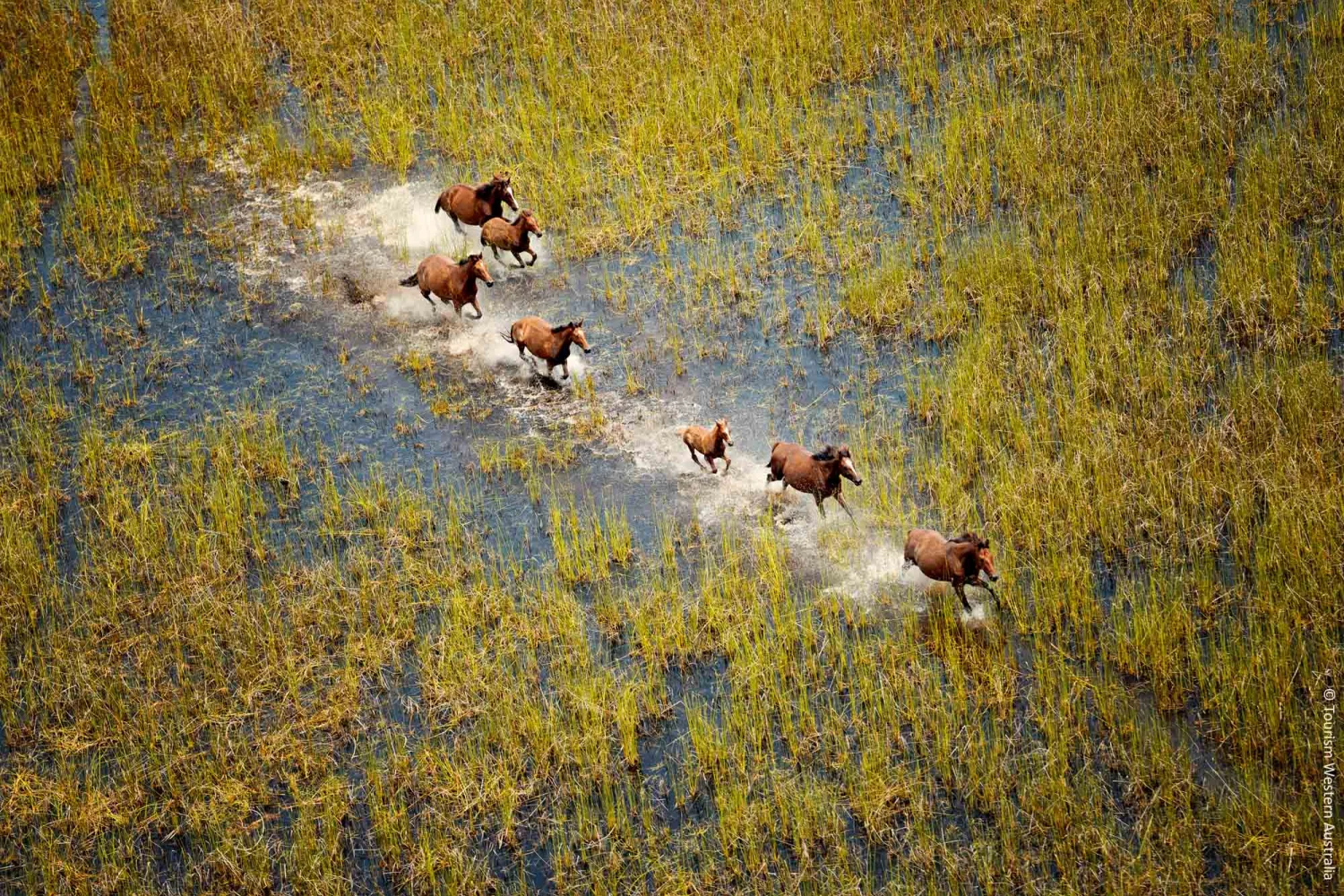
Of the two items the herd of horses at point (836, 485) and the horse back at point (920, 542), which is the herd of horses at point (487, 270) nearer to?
the herd of horses at point (836, 485)

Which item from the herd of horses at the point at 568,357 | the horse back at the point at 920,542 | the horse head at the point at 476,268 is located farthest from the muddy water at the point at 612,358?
the horse head at the point at 476,268

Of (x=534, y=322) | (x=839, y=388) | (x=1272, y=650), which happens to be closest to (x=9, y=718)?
(x=534, y=322)

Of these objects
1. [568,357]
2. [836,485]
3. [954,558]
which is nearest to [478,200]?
[568,357]

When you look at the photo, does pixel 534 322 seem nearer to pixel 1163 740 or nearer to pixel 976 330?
pixel 976 330

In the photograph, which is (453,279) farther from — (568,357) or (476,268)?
(568,357)

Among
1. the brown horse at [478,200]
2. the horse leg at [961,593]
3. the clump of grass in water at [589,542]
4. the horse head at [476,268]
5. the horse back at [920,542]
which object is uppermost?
the brown horse at [478,200]

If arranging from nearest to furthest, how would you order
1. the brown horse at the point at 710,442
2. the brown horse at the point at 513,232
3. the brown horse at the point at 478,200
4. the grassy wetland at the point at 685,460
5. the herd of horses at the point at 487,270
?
the grassy wetland at the point at 685,460
the brown horse at the point at 710,442
the herd of horses at the point at 487,270
the brown horse at the point at 513,232
the brown horse at the point at 478,200

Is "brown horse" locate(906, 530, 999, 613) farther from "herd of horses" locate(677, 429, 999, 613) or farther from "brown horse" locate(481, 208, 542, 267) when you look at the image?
"brown horse" locate(481, 208, 542, 267)
